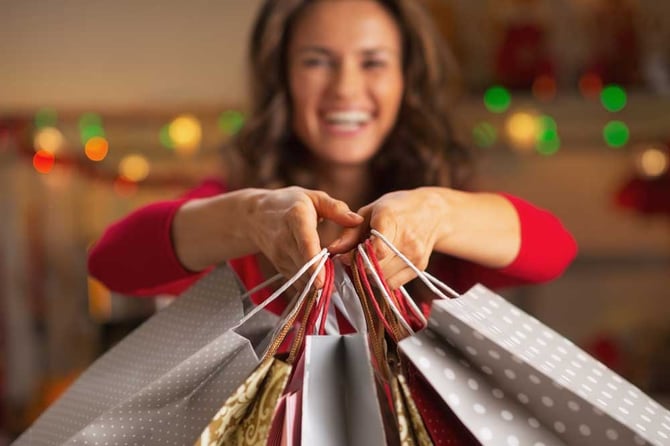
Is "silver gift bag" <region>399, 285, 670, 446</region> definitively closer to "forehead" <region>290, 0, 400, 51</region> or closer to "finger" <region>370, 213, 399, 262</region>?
"finger" <region>370, 213, 399, 262</region>

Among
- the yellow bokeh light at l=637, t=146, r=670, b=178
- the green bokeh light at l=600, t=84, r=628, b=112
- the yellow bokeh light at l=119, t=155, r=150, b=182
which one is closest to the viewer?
the yellow bokeh light at l=637, t=146, r=670, b=178

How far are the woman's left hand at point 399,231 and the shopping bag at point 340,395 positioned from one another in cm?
6

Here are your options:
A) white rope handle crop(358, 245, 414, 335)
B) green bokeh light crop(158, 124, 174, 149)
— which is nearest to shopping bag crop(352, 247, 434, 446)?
white rope handle crop(358, 245, 414, 335)

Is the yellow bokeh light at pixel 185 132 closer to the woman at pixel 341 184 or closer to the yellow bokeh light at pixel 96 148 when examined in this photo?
the yellow bokeh light at pixel 96 148

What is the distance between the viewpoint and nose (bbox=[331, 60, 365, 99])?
79 cm

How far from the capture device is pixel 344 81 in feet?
2.61

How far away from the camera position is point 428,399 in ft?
1.47

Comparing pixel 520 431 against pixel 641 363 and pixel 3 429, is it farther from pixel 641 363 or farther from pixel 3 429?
pixel 3 429

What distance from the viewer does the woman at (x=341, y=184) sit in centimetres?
52

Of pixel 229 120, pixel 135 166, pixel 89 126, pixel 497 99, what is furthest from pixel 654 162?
pixel 89 126

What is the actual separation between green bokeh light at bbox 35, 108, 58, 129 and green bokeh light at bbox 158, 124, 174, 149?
0.94 ft

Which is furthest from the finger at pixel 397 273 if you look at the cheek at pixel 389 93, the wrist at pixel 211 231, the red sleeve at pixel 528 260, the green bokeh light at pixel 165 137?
the green bokeh light at pixel 165 137

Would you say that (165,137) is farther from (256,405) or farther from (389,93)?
(256,405)

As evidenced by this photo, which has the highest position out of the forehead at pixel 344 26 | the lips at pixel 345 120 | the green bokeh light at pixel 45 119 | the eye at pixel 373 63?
the forehead at pixel 344 26
